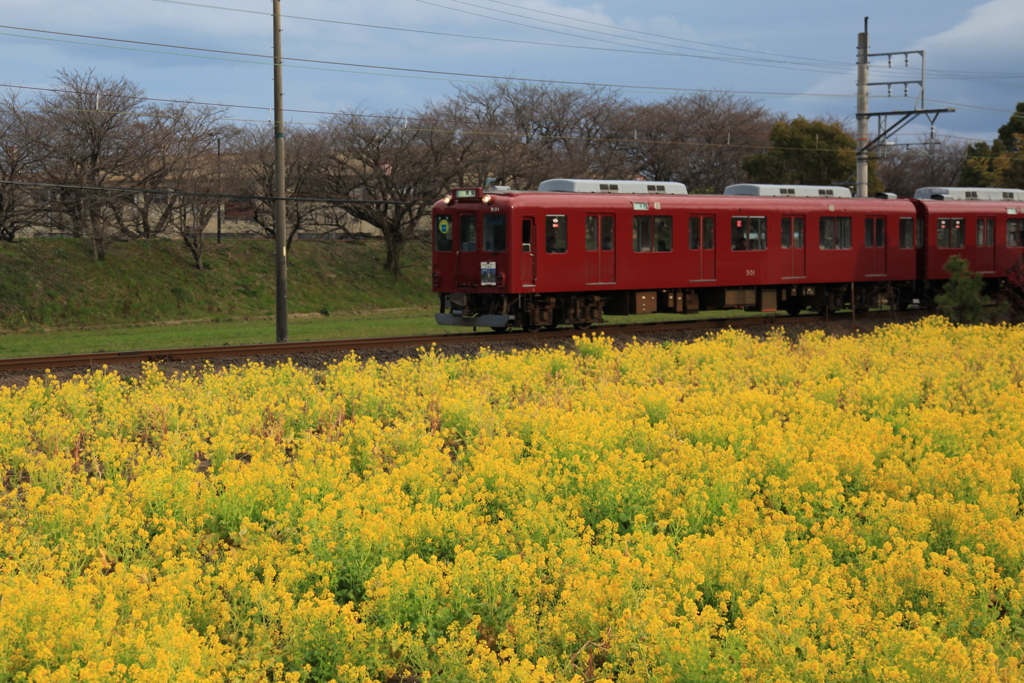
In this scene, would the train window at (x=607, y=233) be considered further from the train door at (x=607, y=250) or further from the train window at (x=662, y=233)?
the train window at (x=662, y=233)

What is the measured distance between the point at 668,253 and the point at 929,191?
11.7 metres

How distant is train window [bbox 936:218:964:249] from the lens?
29264mm

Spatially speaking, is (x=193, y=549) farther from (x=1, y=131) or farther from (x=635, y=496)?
(x=1, y=131)

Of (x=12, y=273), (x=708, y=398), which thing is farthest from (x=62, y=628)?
(x=12, y=273)

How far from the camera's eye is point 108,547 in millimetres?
6223

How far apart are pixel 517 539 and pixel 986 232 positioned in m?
28.0

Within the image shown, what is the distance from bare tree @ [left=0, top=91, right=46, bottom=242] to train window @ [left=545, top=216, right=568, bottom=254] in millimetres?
16282

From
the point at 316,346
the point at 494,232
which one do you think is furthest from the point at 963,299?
the point at 316,346

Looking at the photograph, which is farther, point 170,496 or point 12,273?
point 12,273

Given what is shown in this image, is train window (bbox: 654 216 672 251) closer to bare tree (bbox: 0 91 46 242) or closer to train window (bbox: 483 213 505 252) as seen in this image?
train window (bbox: 483 213 505 252)

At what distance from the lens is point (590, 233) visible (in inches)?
840

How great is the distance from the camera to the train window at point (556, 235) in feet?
68.2

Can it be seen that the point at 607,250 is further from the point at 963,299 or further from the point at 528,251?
the point at 963,299

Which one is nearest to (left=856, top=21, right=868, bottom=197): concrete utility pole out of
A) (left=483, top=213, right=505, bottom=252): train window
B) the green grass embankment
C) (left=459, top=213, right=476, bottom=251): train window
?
the green grass embankment
